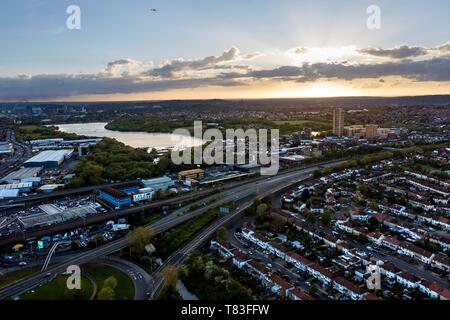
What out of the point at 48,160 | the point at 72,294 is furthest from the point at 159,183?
the point at 48,160

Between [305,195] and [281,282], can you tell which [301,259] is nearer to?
[281,282]

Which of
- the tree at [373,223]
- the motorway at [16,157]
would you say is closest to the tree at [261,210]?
the tree at [373,223]

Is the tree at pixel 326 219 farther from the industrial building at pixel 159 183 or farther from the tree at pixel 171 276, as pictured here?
the industrial building at pixel 159 183

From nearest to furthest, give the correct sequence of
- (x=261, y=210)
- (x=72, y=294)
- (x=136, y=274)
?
1. (x=72, y=294)
2. (x=136, y=274)
3. (x=261, y=210)

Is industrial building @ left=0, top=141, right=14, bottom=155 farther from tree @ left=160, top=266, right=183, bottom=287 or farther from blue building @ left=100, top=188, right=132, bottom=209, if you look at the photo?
tree @ left=160, top=266, right=183, bottom=287

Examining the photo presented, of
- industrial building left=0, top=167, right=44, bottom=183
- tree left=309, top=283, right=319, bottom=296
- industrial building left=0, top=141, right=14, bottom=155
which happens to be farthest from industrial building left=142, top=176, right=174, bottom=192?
industrial building left=0, top=141, right=14, bottom=155
